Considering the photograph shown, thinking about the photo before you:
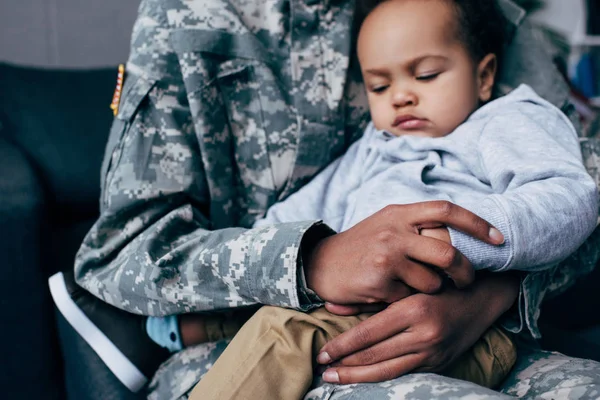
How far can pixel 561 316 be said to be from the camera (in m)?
1.21

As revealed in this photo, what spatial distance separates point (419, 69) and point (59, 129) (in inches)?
32.3

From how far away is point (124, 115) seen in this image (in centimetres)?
90

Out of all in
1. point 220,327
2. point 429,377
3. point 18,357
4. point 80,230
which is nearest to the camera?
point 429,377

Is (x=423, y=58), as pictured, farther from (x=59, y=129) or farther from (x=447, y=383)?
(x=59, y=129)

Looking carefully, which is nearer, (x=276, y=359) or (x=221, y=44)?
(x=276, y=359)

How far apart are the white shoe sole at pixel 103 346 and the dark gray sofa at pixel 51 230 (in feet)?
0.09

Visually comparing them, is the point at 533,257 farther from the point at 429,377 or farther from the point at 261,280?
the point at 261,280

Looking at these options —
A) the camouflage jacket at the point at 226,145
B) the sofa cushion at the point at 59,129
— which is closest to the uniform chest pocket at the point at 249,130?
the camouflage jacket at the point at 226,145

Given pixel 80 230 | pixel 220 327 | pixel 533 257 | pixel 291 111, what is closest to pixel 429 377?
pixel 533 257

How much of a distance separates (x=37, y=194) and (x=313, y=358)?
631 mm

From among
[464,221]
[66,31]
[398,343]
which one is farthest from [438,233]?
[66,31]

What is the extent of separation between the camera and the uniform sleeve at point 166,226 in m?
0.74

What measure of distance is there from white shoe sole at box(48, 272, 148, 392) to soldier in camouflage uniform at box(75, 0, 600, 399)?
0.12ft

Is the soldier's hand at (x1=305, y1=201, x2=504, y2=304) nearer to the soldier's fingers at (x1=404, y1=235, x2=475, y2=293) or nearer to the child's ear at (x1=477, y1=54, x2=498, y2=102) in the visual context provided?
the soldier's fingers at (x1=404, y1=235, x2=475, y2=293)
